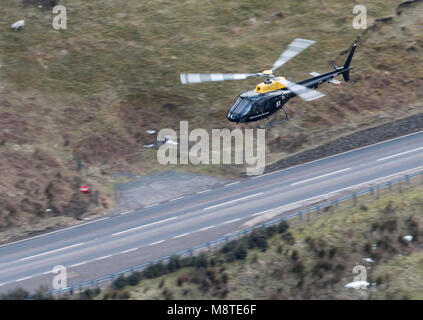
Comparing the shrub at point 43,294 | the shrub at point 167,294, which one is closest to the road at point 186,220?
the shrub at point 43,294

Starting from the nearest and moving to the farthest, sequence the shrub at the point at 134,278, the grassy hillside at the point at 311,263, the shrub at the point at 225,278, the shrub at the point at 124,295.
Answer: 1. the shrub at the point at 124,295
2. the grassy hillside at the point at 311,263
3. the shrub at the point at 134,278
4. the shrub at the point at 225,278

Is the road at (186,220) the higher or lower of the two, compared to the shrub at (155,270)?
higher

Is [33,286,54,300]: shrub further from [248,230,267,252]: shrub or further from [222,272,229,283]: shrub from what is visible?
[248,230,267,252]: shrub

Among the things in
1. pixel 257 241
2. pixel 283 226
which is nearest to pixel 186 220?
pixel 257 241

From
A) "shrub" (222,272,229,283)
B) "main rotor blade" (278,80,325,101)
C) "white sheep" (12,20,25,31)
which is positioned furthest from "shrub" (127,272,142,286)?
"white sheep" (12,20,25,31)

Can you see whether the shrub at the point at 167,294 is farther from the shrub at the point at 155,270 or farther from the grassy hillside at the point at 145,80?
the grassy hillside at the point at 145,80
